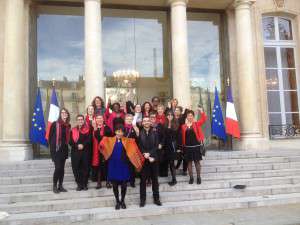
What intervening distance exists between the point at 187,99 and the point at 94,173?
438 cm

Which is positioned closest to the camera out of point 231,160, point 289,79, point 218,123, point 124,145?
point 124,145

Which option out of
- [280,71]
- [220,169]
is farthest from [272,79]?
[220,169]

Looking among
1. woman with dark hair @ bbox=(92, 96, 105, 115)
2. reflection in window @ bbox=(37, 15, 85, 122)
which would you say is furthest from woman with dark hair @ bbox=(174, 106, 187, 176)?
reflection in window @ bbox=(37, 15, 85, 122)

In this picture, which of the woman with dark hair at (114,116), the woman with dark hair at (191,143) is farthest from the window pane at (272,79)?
the woman with dark hair at (114,116)

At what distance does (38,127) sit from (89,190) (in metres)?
4.13

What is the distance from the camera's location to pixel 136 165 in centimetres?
657

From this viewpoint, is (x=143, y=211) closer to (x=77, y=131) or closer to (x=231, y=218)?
(x=231, y=218)

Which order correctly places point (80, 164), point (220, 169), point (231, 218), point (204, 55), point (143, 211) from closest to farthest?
point (231, 218), point (143, 211), point (80, 164), point (220, 169), point (204, 55)

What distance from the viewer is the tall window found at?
13.1 m

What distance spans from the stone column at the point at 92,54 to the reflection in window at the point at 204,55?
4.06 m

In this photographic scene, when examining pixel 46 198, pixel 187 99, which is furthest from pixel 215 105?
pixel 46 198

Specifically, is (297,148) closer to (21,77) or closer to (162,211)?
(162,211)

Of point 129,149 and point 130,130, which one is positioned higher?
point 130,130

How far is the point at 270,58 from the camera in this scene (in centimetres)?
1332
